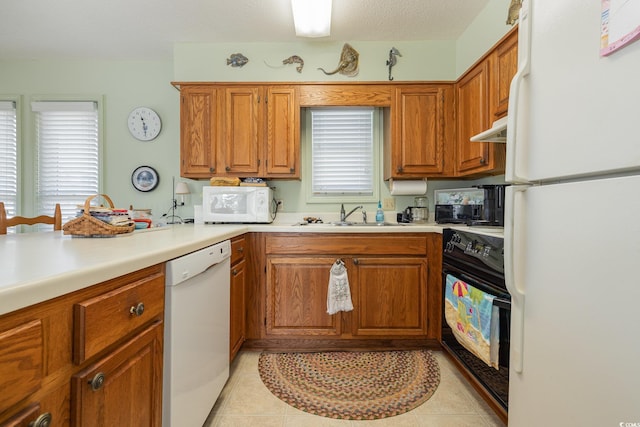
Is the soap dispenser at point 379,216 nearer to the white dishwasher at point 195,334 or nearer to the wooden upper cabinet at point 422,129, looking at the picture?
the wooden upper cabinet at point 422,129

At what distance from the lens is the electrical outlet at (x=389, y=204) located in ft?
9.05

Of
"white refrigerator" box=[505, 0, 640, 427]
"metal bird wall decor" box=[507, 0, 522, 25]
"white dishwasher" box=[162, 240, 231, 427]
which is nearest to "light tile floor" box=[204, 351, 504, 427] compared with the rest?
"white dishwasher" box=[162, 240, 231, 427]

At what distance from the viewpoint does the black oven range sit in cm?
125

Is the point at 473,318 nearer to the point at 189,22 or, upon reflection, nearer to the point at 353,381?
the point at 353,381

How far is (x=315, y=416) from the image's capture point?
1.44 meters

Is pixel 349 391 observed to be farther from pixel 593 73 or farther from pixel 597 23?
pixel 597 23

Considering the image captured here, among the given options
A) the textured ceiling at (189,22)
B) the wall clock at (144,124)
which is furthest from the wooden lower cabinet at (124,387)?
the wall clock at (144,124)

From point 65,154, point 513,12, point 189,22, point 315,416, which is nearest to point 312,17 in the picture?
point 189,22

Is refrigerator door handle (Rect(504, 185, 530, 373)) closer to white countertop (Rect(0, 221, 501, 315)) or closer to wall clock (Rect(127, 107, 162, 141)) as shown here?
white countertop (Rect(0, 221, 501, 315))

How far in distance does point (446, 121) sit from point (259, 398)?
8.13 feet

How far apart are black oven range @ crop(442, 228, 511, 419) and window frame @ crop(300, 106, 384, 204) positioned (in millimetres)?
1103

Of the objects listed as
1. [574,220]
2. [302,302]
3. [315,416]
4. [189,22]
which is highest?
[189,22]

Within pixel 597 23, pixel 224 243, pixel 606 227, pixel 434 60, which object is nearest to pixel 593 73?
pixel 597 23

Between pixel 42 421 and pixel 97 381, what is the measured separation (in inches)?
5.1
